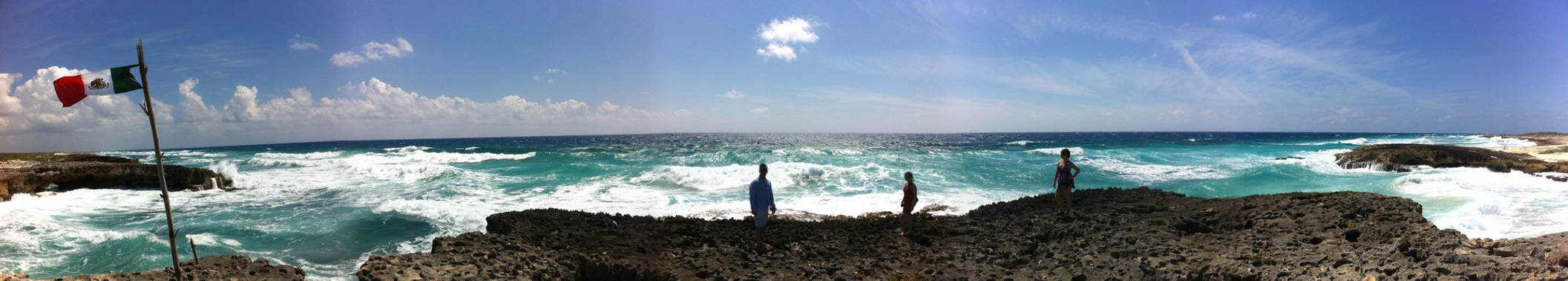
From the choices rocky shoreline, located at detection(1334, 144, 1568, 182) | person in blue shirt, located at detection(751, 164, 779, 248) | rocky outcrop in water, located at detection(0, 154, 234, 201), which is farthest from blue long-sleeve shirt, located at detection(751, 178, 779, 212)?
rocky shoreline, located at detection(1334, 144, 1568, 182)

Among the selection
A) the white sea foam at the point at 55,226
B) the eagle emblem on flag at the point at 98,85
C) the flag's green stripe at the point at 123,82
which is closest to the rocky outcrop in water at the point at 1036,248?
the flag's green stripe at the point at 123,82

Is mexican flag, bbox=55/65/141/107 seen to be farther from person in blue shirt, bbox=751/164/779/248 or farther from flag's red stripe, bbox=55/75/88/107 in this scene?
person in blue shirt, bbox=751/164/779/248

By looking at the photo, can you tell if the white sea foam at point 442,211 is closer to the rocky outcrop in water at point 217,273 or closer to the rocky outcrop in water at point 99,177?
the rocky outcrop in water at point 217,273

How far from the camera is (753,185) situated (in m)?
7.79

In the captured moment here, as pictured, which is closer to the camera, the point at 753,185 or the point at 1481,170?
the point at 753,185

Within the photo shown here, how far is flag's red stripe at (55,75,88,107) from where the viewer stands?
4.84m

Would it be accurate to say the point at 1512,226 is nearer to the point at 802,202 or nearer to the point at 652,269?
the point at 802,202

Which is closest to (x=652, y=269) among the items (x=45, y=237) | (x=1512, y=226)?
(x=45, y=237)

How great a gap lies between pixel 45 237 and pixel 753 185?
45.7 feet

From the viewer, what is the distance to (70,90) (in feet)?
16.0

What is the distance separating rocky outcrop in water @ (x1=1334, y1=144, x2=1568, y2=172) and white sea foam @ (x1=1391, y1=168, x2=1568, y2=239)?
111cm

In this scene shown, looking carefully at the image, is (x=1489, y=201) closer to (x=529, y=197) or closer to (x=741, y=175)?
(x=741, y=175)

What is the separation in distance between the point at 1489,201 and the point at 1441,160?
12.2m

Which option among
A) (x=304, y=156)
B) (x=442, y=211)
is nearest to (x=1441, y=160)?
(x=442, y=211)
